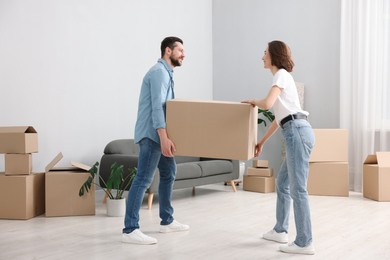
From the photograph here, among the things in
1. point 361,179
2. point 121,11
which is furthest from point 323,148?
→ point 121,11

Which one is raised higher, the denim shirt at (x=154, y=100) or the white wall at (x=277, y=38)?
the white wall at (x=277, y=38)

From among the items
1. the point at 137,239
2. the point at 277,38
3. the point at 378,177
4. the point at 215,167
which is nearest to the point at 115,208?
the point at 137,239

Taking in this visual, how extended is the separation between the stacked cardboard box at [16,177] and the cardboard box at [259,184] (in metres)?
2.60

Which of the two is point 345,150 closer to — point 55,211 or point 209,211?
point 209,211

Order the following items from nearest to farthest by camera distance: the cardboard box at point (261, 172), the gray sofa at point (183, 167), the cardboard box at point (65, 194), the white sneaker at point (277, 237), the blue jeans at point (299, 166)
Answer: the blue jeans at point (299, 166), the white sneaker at point (277, 237), the cardboard box at point (65, 194), the gray sofa at point (183, 167), the cardboard box at point (261, 172)

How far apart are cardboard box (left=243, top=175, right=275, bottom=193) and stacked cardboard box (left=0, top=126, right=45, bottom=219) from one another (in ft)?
8.54

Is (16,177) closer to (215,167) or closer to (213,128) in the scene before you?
(213,128)

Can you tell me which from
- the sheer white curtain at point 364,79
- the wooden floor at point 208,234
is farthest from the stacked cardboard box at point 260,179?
the sheer white curtain at point 364,79

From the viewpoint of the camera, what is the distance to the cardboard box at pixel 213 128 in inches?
122

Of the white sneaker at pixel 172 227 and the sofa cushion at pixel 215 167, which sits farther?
the sofa cushion at pixel 215 167

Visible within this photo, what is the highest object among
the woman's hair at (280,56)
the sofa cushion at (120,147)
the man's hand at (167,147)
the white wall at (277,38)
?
the white wall at (277,38)

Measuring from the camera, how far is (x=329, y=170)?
577 centimetres

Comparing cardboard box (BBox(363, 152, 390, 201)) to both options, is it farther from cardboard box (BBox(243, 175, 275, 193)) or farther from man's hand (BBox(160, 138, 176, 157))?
man's hand (BBox(160, 138, 176, 157))

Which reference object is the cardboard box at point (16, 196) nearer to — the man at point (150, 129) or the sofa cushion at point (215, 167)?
the man at point (150, 129)
